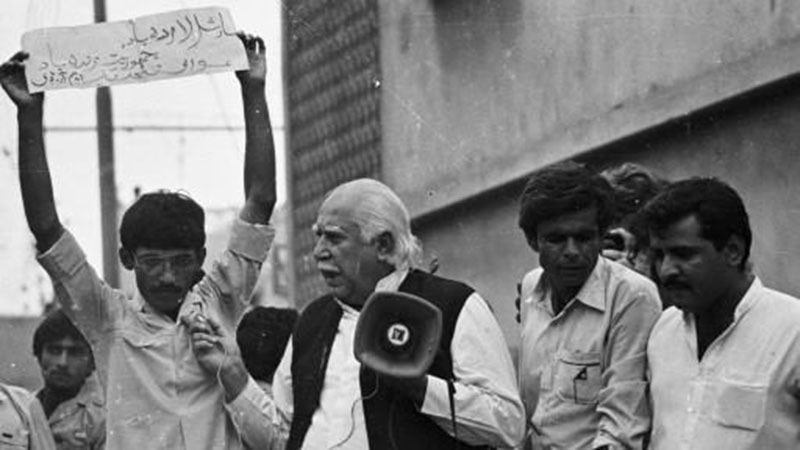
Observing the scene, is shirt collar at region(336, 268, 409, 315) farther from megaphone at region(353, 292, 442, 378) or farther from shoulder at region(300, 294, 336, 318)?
megaphone at region(353, 292, 442, 378)

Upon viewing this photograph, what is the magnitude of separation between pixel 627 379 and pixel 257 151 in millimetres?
1323

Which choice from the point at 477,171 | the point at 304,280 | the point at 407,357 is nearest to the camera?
the point at 407,357

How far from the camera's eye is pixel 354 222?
19.6 feet

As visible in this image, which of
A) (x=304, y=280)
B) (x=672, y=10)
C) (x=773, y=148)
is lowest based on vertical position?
(x=304, y=280)

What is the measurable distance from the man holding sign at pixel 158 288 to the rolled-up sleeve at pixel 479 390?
A: 0.86 meters

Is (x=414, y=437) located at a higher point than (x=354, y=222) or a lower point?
lower

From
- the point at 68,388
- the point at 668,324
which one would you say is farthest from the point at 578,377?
the point at 68,388

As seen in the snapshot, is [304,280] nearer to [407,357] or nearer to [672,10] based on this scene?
[672,10]

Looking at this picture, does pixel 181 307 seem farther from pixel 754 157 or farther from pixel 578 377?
pixel 754 157

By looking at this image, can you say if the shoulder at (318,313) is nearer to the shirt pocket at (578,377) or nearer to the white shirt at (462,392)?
the white shirt at (462,392)

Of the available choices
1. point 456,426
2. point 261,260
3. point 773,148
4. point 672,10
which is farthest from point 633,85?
point 456,426

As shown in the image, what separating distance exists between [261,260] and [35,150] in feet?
2.41

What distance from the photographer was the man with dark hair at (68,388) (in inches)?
314

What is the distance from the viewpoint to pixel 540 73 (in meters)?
10.4
